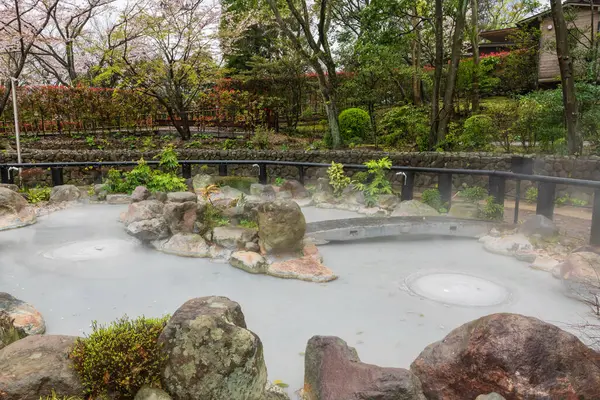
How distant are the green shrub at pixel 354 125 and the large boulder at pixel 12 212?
9.27 meters

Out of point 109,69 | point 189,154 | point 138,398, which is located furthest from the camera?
point 109,69

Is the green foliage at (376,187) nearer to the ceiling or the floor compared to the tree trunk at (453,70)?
nearer to the floor

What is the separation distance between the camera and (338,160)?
498 inches

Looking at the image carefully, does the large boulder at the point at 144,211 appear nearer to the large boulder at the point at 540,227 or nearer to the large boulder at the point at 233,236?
the large boulder at the point at 233,236

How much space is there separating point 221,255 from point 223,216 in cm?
123

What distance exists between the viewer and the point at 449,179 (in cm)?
828

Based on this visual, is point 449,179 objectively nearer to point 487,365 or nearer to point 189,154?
point 487,365

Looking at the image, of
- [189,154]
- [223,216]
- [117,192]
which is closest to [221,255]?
[223,216]

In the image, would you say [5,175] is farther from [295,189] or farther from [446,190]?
[446,190]

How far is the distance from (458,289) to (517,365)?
248 cm

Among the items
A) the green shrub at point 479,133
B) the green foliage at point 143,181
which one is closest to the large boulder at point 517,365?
the green foliage at point 143,181

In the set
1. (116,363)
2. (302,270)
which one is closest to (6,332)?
(116,363)

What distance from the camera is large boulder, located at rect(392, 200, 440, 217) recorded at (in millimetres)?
7984

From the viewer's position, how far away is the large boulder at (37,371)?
2.50 m
